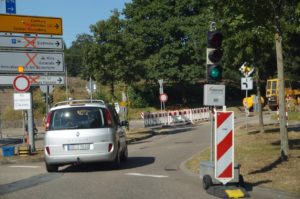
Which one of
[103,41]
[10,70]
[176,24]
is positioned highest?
[176,24]

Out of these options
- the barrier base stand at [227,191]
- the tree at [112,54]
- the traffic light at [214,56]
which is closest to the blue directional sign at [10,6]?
the tree at [112,54]

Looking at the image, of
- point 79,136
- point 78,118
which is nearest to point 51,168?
point 79,136

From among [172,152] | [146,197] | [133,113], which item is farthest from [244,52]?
[133,113]

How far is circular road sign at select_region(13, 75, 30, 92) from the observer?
1978cm

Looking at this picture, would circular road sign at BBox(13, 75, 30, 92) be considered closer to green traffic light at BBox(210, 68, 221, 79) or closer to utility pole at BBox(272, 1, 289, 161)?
utility pole at BBox(272, 1, 289, 161)

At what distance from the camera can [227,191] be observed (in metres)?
9.70

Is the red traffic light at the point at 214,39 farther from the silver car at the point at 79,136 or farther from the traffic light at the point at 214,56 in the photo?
the silver car at the point at 79,136

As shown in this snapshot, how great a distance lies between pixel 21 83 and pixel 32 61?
1.98 m

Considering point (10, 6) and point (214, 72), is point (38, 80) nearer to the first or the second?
point (10, 6)

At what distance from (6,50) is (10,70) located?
2.56 feet

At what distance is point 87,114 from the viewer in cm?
1441

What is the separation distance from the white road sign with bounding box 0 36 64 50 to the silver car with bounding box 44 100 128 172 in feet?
24.3

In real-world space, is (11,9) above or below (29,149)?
above

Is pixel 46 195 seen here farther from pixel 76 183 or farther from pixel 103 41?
pixel 103 41
